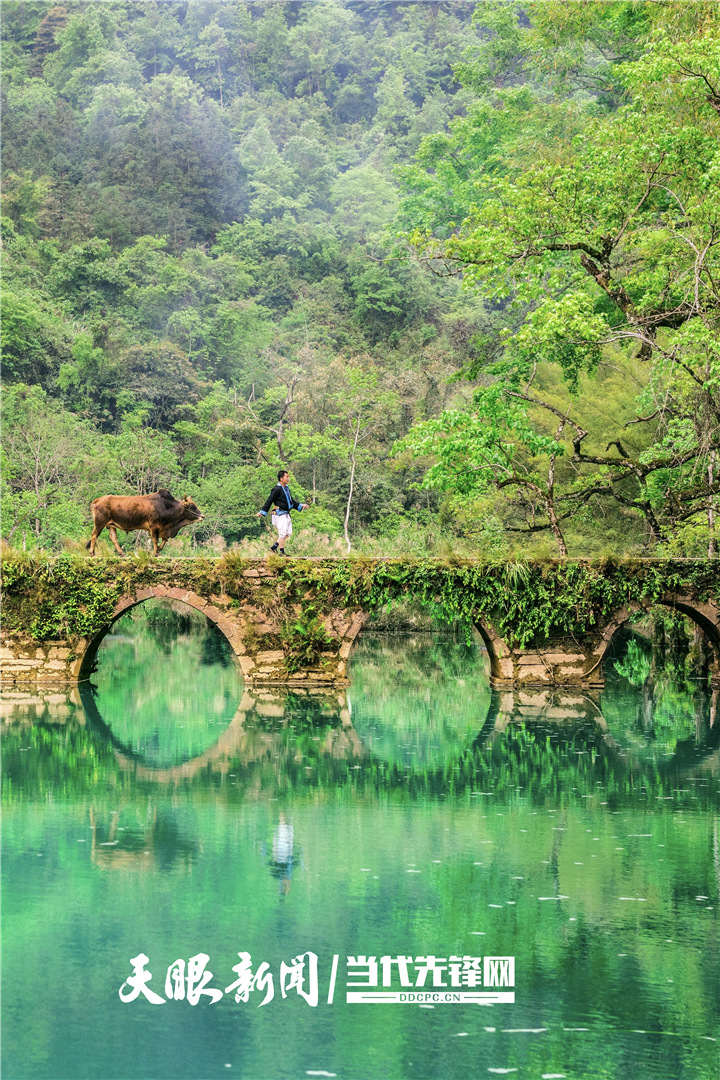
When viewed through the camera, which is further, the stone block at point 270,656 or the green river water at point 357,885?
the stone block at point 270,656

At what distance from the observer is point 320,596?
19.5 metres

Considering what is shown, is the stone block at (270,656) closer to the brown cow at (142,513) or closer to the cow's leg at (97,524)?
the brown cow at (142,513)

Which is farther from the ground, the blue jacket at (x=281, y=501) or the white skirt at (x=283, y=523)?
the blue jacket at (x=281, y=501)

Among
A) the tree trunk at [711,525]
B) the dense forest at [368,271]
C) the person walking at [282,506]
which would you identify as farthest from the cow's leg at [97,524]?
the tree trunk at [711,525]

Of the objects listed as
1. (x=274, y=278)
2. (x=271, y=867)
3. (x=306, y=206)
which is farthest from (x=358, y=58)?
(x=271, y=867)

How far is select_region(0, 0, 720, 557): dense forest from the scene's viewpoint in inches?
692

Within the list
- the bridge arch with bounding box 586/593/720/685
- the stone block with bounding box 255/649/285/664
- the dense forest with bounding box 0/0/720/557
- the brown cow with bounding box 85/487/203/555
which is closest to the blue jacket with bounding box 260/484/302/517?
the brown cow with bounding box 85/487/203/555

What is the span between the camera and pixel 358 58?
218ft

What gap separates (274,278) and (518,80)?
67.1 ft

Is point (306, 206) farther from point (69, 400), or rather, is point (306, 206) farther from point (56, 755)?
point (56, 755)

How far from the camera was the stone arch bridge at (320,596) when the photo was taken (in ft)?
63.8

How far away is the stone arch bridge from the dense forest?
2.85 ft

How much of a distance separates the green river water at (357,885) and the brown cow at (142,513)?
2999mm

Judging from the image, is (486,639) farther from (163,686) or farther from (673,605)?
(163,686)
